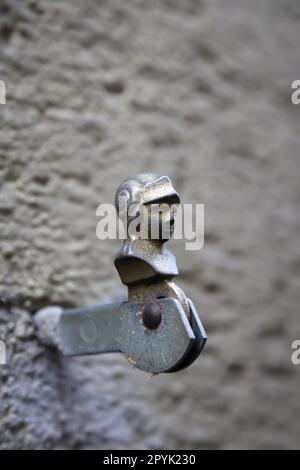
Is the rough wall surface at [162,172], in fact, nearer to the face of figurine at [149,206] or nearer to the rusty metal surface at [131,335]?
the rusty metal surface at [131,335]

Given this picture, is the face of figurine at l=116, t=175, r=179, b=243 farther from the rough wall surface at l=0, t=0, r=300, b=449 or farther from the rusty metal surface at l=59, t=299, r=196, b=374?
the rough wall surface at l=0, t=0, r=300, b=449

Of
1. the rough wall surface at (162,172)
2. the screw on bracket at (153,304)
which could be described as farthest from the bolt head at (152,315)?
the rough wall surface at (162,172)

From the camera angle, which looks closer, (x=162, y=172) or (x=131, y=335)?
(x=131, y=335)

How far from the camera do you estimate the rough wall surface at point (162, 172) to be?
2.31 ft

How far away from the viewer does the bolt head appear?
513 millimetres

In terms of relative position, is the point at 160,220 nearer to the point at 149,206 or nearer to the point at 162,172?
the point at 149,206

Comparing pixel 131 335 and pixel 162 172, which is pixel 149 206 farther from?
pixel 162 172

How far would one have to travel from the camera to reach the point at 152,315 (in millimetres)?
520

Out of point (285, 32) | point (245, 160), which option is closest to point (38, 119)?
point (245, 160)

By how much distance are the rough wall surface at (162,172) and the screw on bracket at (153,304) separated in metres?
0.17

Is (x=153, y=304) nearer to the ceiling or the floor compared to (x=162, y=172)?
nearer to the floor

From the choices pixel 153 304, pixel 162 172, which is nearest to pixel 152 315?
pixel 153 304

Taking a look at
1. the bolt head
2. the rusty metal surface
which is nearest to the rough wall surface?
the rusty metal surface

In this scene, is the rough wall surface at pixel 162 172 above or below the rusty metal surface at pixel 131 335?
above
